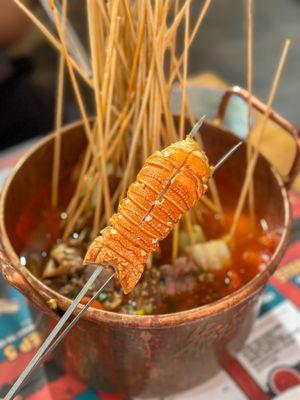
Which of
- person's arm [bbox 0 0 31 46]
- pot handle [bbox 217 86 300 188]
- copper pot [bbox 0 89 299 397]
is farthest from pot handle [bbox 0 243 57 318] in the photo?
person's arm [bbox 0 0 31 46]

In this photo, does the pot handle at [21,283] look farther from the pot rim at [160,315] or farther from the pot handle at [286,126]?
the pot handle at [286,126]

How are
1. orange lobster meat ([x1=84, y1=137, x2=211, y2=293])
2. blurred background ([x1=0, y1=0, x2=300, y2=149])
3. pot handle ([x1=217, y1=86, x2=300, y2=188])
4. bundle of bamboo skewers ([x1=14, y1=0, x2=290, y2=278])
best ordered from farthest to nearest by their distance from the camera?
blurred background ([x1=0, y1=0, x2=300, y2=149]) < pot handle ([x1=217, y1=86, x2=300, y2=188]) < bundle of bamboo skewers ([x1=14, y1=0, x2=290, y2=278]) < orange lobster meat ([x1=84, y1=137, x2=211, y2=293])

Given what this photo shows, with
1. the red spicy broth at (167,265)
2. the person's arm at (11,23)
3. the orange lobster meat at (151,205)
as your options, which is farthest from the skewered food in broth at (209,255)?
the person's arm at (11,23)

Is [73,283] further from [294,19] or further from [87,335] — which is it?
[294,19]

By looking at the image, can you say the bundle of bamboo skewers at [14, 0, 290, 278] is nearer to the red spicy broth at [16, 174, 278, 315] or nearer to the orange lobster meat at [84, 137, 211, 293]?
the red spicy broth at [16, 174, 278, 315]

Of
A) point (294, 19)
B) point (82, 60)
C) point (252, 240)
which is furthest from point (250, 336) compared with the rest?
point (294, 19)

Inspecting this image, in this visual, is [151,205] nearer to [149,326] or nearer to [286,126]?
[149,326]
